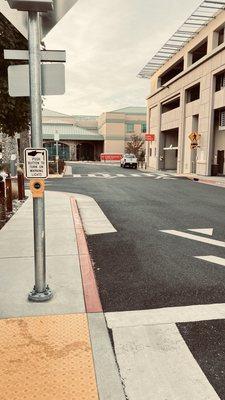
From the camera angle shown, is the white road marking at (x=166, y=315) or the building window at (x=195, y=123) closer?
the white road marking at (x=166, y=315)

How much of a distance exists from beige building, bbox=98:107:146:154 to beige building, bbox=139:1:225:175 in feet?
95.6

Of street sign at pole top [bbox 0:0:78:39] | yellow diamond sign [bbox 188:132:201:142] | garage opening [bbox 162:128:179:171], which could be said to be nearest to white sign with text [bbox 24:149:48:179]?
street sign at pole top [bbox 0:0:78:39]

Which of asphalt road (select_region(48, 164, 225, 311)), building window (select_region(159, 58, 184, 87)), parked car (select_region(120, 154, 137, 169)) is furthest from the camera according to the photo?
parked car (select_region(120, 154, 137, 169))

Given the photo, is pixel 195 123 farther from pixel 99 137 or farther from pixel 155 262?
pixel 99 137

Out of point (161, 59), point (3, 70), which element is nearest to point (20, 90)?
point (3, 70)

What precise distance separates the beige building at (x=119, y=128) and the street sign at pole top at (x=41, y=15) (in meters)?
68.9

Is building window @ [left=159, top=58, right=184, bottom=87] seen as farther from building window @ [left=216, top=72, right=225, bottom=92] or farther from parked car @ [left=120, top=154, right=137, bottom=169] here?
parked car @ [left=120, top=154, right=137, bottom=169]

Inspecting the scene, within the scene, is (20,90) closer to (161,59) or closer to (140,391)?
(140,391)

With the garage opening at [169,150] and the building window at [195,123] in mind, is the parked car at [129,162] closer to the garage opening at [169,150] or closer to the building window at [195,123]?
the garage opening at [169,150]

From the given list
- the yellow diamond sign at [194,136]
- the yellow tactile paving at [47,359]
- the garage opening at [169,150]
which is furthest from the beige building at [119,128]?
the yellow tactile paving at [47,359]

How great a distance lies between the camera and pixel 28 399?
260 cm

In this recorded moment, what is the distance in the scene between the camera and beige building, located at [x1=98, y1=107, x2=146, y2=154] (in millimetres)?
72438

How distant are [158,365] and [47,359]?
3.09 feet

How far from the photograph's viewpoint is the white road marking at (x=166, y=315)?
3848 millimetres
